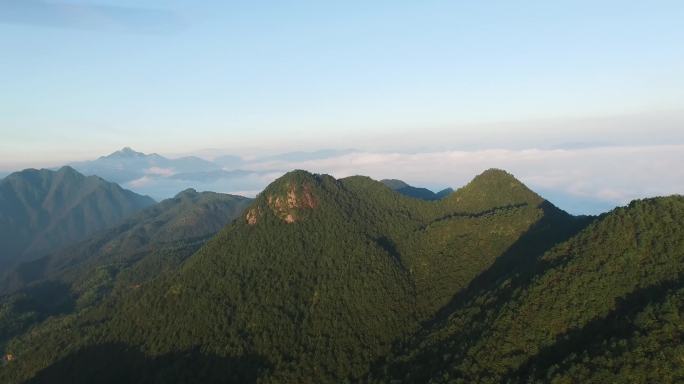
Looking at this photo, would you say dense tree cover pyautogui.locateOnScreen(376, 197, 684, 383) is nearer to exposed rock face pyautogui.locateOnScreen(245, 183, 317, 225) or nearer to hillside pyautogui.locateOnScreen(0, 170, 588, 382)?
hillside pyautogui.locateOnScreen(0, 170, 588, 382)

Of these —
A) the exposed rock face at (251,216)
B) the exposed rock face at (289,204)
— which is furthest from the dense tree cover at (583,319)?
the exposed rock face at (251,216)

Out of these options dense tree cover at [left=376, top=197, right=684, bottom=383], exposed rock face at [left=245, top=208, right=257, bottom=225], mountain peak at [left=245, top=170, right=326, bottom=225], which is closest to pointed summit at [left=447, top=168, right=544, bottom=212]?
mountain peak at [left=245, top=170, right=326, bottom=225]

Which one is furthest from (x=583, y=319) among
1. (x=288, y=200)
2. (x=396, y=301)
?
(x=288, y=200)

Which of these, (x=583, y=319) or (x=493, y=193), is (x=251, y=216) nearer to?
(x=493, y=193)

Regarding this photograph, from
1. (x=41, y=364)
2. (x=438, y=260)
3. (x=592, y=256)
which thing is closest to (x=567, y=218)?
(x=438, y=260)

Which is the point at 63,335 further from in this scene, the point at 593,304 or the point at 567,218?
the point at 567,218

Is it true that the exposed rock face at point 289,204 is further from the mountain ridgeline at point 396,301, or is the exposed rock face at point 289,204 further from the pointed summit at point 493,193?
the pointed summit at point 493,193
